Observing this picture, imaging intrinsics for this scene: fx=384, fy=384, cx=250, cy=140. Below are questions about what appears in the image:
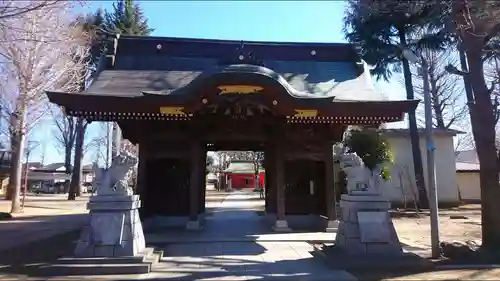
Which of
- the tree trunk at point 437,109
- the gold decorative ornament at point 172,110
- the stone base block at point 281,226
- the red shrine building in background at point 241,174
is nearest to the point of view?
the gold decorative ornament at point 172,110

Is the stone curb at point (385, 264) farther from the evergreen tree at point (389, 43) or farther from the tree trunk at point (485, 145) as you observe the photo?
the evergreen tree at point (389, 43)

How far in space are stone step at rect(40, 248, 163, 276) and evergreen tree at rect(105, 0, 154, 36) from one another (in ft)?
81.2

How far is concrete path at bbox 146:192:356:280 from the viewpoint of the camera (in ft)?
21.8

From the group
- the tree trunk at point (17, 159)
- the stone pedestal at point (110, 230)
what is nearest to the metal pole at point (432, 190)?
the stone pedestal at point (110, 230)

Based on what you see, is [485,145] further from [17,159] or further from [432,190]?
[17,159]

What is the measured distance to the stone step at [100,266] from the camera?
22.2ft

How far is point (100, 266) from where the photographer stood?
22.3 ft

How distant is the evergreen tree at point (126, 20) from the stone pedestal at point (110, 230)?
24103 mm

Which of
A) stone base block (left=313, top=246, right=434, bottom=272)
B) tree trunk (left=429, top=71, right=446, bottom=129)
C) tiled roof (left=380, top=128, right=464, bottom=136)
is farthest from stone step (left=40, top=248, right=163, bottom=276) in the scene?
tree trunk (left=429, top=71, right=446, bottom=129)

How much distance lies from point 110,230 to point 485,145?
771 cm

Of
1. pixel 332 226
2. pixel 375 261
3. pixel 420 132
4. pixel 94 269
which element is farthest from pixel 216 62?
pixel 420 132

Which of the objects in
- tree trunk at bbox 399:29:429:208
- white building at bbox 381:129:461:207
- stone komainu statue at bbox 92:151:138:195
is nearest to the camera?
stone komainu statue at bbox 92:151:138:195

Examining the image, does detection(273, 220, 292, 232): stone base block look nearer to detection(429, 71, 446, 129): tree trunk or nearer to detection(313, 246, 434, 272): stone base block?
detection(313, 246, 434, 272): stone base block

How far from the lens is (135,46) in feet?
45.5
